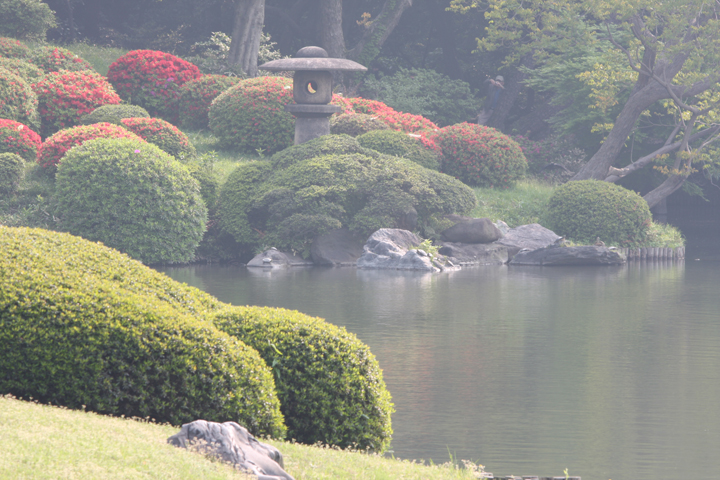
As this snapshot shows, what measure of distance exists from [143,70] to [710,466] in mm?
22250

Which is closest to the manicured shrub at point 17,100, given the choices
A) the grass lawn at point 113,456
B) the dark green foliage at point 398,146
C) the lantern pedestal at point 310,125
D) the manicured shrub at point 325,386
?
the lantern pedestal at point 310,125

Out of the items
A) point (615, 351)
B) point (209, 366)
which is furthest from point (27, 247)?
point (615, 351)

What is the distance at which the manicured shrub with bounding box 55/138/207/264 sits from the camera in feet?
55.8

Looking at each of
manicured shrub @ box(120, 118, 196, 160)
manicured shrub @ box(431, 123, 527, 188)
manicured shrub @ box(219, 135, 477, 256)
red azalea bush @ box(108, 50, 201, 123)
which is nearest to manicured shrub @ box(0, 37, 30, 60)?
red azalea bush @ box(108, 50, 201, 123)

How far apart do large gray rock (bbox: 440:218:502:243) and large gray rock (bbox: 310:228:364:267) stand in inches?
92.6

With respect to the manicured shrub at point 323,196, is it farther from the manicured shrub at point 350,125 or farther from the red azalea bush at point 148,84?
the red azalea bush at point 148,84

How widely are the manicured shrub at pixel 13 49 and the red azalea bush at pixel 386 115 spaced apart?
9312 millimetres

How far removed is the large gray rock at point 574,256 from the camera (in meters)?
20.2

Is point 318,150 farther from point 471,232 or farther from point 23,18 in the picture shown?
point 23,18

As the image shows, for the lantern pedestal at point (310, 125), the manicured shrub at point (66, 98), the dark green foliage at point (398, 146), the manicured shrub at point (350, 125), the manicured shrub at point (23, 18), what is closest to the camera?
the lantern pedestal at point (310, 125)

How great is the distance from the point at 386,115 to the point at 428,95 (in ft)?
24.9

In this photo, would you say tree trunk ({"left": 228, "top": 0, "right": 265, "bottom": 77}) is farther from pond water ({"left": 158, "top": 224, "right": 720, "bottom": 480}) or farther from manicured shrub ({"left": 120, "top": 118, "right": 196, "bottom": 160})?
pond water ({"left": 158, "top": 224, "right": 720, "bottom": 480})

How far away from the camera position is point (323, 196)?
19344mm

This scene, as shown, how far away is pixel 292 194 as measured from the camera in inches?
755
